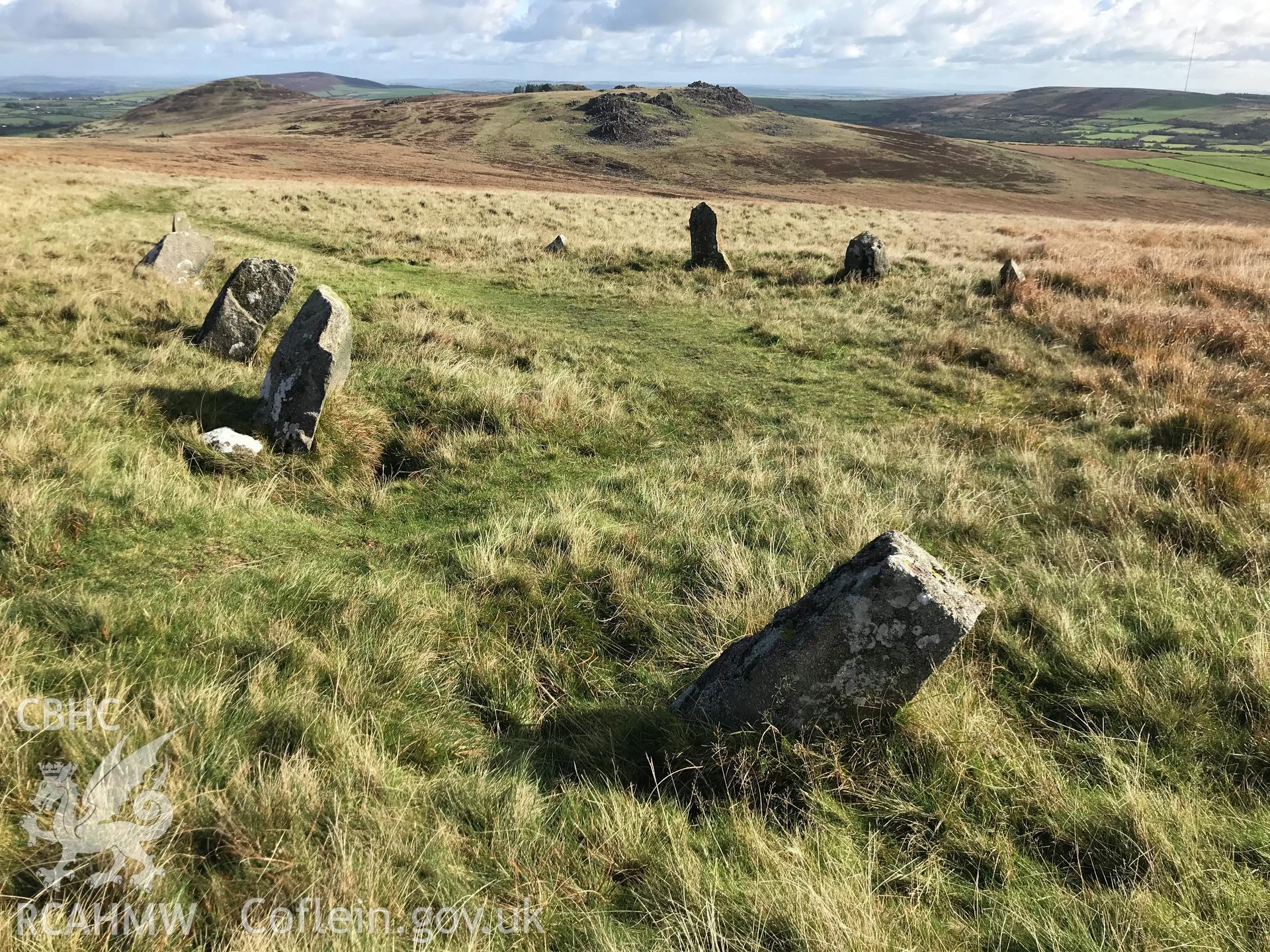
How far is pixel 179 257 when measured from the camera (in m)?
13.0

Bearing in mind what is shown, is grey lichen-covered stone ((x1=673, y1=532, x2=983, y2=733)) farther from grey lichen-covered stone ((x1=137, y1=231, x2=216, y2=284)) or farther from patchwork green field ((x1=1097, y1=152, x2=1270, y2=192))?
patchwork green field ((x1=1097, y1=152, x2=1270, y2=192))

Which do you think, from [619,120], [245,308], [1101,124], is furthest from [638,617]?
[1101,124]

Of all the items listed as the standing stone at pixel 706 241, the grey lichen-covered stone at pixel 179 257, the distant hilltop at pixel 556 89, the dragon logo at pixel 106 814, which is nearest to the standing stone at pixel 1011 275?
the standing stone at pixel 706 241

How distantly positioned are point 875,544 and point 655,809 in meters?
1.69

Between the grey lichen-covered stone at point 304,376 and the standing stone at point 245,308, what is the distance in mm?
2425

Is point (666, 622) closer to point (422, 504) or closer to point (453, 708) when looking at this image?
point (453, 708)

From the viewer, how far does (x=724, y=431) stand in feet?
29.0

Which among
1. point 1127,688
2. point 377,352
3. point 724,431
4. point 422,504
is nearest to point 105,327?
point 377,352

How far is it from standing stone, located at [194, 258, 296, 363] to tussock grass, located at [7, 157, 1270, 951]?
15.9 inches

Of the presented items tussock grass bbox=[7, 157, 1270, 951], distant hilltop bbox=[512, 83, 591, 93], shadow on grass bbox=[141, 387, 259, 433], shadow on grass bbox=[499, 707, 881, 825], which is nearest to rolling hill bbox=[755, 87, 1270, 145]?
distant hilltop bbox=[512, 83, 591, 93]

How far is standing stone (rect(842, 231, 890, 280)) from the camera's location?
17047 mm

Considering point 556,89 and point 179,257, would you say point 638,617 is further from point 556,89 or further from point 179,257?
point 556,89

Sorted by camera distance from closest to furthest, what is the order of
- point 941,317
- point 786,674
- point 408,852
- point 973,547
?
point 408,852
point 786,674
point 973,547
point 941,317

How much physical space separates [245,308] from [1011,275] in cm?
1593
